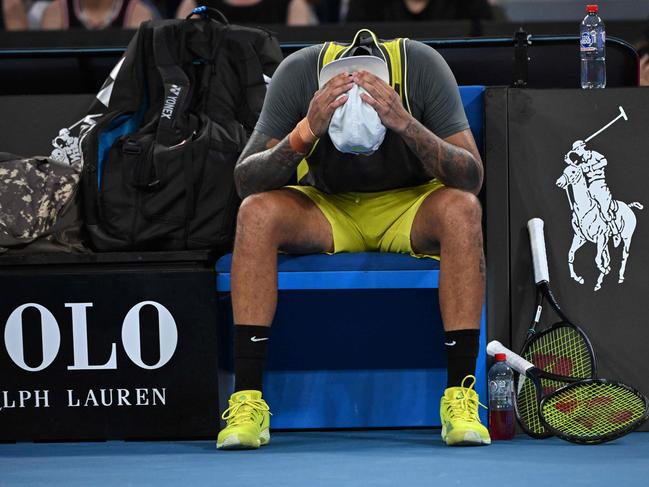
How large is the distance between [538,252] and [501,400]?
376 millimetres

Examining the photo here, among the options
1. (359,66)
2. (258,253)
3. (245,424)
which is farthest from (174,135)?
(245,424)

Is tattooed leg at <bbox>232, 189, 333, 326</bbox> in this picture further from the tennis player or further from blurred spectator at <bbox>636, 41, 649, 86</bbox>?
blurred spectator at <bbox>636, 41, 649, 86</bbox>

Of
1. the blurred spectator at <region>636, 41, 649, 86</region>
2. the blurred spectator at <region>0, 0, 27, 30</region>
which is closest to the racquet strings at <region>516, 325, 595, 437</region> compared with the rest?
the blurred spectator at <region>636, 41, 649, 86</region>

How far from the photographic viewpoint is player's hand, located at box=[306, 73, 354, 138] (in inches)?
100

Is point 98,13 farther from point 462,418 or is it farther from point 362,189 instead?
point 462,418

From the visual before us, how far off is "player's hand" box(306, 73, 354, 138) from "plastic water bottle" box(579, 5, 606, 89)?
793 millimetres

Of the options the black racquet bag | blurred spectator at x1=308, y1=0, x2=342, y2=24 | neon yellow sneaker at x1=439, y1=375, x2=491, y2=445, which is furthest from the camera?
blurred spectator at x1=308, y1=0, x2=342, y2=24

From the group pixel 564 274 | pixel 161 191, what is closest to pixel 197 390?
pixel 161 191

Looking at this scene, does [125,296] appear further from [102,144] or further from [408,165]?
[408,165]

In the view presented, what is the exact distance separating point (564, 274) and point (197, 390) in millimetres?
969

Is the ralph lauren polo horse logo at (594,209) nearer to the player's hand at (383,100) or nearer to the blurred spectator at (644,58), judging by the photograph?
the player's hand at (383,100)

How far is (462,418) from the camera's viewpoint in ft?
8.27

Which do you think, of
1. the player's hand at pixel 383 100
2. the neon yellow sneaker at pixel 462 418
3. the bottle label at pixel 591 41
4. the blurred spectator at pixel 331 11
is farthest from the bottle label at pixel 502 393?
the blurred spectator at pixel 331 11

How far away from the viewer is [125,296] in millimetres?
2764
